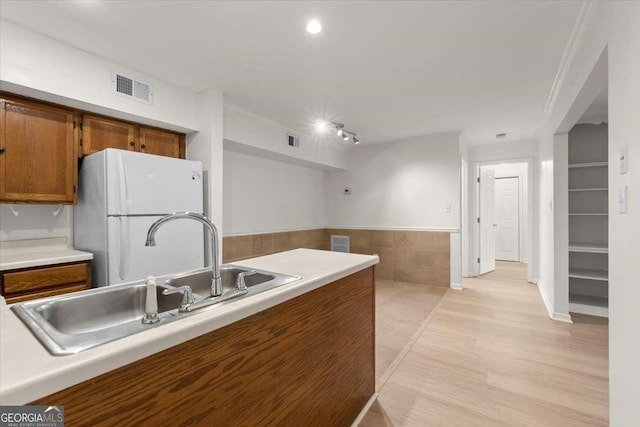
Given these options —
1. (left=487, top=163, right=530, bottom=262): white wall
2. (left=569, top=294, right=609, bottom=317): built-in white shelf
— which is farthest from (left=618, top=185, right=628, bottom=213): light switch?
(left=487, top=163, right=530, bottom=262): white wall

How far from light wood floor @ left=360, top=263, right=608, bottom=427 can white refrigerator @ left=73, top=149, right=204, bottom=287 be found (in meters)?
1.96

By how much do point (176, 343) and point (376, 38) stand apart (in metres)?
2.23

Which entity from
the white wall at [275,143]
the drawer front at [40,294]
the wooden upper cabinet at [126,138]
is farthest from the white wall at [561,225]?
the drawer front at [40,294]

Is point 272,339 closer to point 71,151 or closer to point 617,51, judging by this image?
point 617,51

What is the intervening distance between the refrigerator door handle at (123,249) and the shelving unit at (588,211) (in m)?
4.62

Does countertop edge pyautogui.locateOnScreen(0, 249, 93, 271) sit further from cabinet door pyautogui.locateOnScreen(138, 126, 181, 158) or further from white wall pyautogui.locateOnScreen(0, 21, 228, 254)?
cabinet door pyautogui.locateOnScreen(138, 126, 181, 158)

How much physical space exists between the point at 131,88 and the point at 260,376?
8.62 ft

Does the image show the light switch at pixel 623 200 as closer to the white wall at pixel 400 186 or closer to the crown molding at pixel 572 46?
the crown molding at pixel 572 46

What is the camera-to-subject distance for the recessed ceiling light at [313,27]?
6.27 ft

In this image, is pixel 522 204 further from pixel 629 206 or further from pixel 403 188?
pixel 629 206

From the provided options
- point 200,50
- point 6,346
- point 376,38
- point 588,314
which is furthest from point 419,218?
point 6,346

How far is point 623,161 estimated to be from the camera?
1330 mm

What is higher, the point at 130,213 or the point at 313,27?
the point at 313,27

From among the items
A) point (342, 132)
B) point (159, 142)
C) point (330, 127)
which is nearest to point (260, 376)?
point (159, 142)
